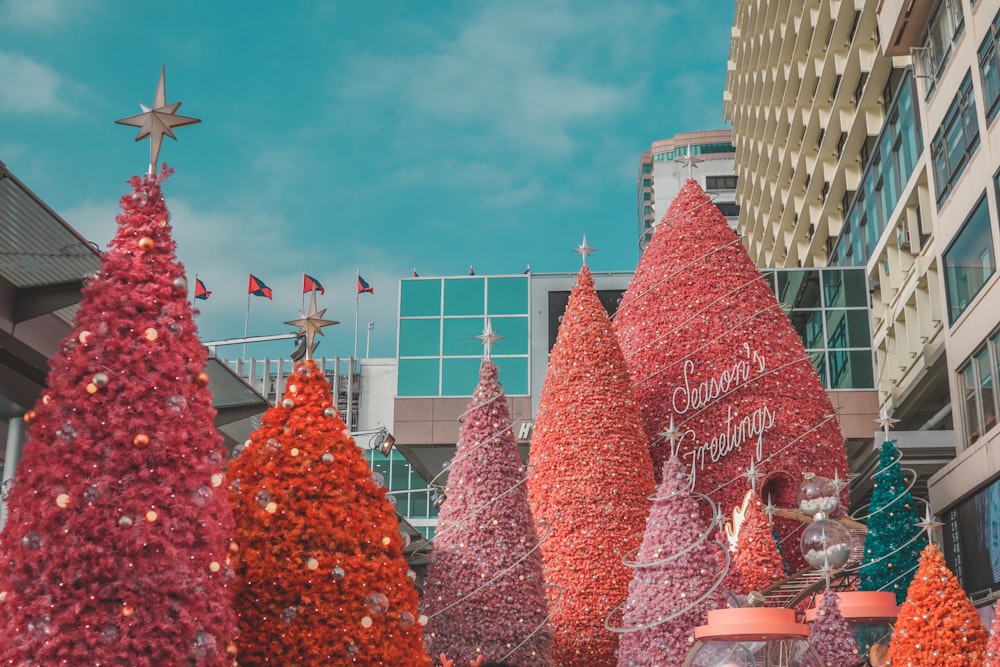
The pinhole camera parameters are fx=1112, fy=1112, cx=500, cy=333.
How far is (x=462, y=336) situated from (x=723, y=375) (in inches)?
455

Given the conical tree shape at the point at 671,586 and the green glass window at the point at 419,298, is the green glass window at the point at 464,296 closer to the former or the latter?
the green glass window at the point at 419,298

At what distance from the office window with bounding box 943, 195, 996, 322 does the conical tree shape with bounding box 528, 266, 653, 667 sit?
7584 millimetres

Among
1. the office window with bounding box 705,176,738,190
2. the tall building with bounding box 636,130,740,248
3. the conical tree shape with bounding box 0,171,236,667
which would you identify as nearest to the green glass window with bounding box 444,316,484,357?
the conical tree shape with bounding box 0,171,236,667

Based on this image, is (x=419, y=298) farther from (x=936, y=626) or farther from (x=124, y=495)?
(x=124, y=495)

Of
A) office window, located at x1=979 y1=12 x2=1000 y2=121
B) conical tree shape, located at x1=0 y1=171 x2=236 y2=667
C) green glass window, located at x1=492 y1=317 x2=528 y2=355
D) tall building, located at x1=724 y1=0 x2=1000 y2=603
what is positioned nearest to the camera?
conical tree shape, located at x1=0 y1=171 x2=236 y2=667

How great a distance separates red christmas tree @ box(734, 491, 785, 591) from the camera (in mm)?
16219

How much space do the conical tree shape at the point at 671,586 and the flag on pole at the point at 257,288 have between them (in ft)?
112

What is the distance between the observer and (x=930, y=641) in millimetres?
12586

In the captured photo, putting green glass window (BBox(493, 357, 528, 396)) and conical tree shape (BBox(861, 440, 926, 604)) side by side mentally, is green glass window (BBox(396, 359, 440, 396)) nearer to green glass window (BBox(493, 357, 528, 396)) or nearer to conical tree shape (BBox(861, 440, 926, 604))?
green glass window (BBox(493, 357, 528, 396))

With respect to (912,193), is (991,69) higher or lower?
lower

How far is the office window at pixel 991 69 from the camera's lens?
1889cm

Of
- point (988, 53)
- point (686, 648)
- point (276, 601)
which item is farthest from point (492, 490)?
point (988, 53)

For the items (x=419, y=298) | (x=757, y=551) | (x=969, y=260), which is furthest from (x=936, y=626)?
(x=419, y=298)

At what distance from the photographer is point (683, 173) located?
81.6 meters
